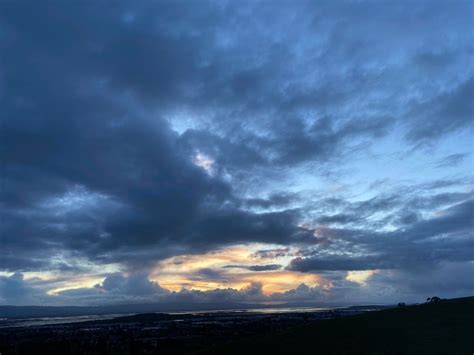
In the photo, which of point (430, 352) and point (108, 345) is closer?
point (430, 352)

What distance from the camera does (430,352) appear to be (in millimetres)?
35812

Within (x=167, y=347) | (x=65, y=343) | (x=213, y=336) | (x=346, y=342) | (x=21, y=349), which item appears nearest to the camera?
(x=346, y=342)

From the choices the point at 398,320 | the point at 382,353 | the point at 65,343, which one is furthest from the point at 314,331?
the point at 65,343

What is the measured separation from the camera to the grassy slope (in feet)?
127

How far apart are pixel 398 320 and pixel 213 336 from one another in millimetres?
39295

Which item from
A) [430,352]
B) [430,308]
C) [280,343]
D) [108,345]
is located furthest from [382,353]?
[108,345]

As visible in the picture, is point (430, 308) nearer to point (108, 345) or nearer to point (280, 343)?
point (280, 343)

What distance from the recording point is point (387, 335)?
43.1 meters

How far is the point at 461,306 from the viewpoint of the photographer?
5256 cm

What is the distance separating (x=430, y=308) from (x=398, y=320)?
21.8ft

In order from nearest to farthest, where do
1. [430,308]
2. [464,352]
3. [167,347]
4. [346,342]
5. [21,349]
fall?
[464,352] → [346,342] → [430,308] → [167,347] → [21,349]

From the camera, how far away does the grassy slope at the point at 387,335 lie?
38.6m

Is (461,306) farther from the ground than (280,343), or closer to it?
farther from the ground

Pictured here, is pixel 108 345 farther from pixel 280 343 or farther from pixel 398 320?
pixel 398 320
